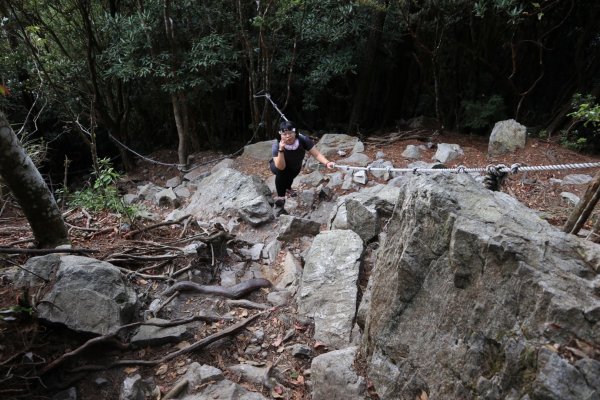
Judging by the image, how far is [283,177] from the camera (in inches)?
235

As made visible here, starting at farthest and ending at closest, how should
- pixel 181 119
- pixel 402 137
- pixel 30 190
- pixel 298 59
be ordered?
pixel 298 59, pixel 181 119, pixel 402 137, pixel 30 190

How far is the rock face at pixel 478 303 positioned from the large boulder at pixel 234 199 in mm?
3521

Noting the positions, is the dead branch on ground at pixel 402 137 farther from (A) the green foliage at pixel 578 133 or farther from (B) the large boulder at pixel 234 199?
(B) the large boulder at pixel 234 199

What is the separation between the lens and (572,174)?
659cm

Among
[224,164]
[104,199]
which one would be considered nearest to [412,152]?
[224,164]

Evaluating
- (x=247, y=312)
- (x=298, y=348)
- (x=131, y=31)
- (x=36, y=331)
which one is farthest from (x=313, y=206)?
(x=131, y=31)

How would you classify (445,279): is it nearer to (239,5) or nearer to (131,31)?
(239,5)

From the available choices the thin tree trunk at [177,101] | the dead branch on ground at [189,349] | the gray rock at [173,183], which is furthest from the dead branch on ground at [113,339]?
the thin tree trunk at [177,101]

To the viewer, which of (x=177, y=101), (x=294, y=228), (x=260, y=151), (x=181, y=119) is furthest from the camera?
(x=181, y=119)

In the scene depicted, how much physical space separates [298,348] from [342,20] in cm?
767

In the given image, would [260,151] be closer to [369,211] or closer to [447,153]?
[447,153]

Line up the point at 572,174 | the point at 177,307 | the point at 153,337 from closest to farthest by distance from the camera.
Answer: the point at 153,337
the point at 177,307
the point at 572,174

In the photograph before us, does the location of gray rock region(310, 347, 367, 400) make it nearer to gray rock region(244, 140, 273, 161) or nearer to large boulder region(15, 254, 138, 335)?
large boulder region(15, 254, 138, 335)

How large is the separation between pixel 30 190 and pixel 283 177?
325cm
